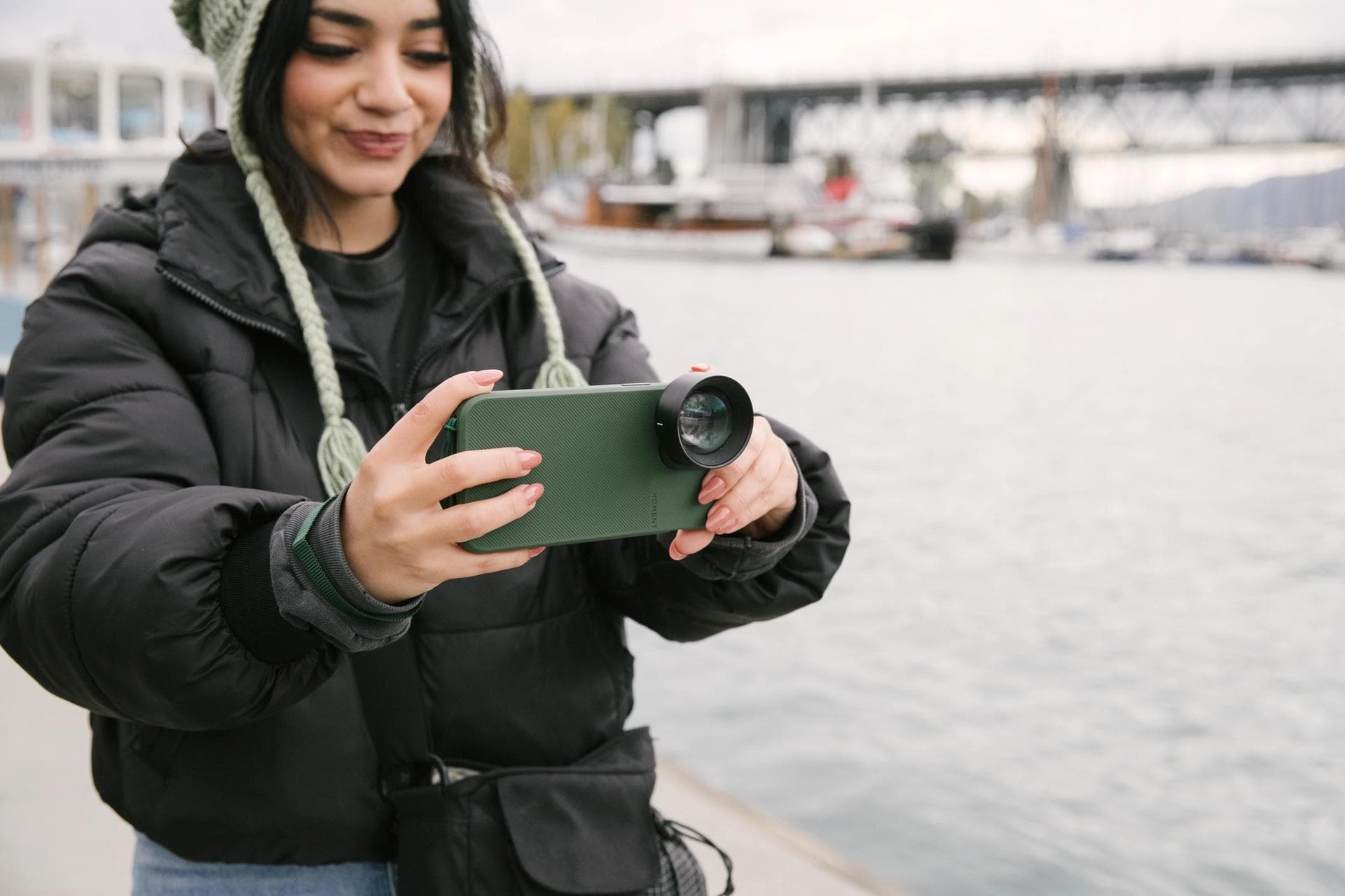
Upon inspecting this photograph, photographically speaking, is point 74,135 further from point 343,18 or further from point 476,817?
point 476,817

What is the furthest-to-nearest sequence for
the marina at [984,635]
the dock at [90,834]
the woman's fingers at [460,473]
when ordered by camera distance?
the marina at [984,635] → the dock at [90,834] → the woman's fingers at [460,473]

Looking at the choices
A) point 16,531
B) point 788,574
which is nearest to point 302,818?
point 16,531

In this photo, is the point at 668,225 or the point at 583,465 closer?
the point at 583,465

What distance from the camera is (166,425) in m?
1.19

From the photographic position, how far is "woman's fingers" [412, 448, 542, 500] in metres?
0.95

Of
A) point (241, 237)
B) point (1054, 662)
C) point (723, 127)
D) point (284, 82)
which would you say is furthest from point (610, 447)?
point (723, 127)

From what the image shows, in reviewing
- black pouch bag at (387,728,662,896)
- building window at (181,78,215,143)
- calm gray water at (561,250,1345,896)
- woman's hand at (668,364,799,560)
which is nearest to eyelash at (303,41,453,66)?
woman's hand at (668,364,799,560)

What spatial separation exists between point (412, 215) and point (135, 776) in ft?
2.32

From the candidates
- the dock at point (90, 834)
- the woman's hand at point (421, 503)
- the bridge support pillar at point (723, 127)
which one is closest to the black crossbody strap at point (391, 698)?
the woman's hand at point (421, 503)

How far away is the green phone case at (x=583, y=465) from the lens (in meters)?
1.00

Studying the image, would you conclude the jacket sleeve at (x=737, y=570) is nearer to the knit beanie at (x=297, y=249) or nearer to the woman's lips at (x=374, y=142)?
the knit beanie at (x=297, y=249)

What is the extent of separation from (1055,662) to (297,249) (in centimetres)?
542

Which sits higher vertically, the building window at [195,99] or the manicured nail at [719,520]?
the building window at [195,99]

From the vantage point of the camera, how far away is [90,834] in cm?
282
